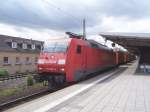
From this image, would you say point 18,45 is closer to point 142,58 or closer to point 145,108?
point 142,58

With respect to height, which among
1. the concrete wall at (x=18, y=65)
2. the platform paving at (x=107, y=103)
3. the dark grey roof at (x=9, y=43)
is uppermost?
the dark grey roof at (x=9, y=43)

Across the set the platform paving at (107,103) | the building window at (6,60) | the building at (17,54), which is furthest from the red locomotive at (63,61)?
the building window at (6,60)

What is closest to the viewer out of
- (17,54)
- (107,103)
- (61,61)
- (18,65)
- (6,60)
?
(107,103)

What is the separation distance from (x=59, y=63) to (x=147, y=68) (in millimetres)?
12903

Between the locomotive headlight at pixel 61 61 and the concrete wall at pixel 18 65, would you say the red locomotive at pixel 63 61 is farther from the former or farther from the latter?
the concrete wall at pixel 18 65

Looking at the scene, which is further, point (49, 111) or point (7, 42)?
point (7, 42)

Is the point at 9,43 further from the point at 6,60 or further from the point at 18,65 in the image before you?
the point at 6,60

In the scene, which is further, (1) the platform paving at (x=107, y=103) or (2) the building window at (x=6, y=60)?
(2) the building window at (x=6, y=60)

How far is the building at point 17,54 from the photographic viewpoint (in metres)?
39.5

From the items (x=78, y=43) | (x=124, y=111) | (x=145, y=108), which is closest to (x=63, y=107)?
(x=124, y=111)

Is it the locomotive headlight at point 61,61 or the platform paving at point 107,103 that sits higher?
the locomotive headlight at point 61,61

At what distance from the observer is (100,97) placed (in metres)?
10.4

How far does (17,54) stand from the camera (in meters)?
42.8

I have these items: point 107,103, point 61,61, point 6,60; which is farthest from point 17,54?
point 107,103
